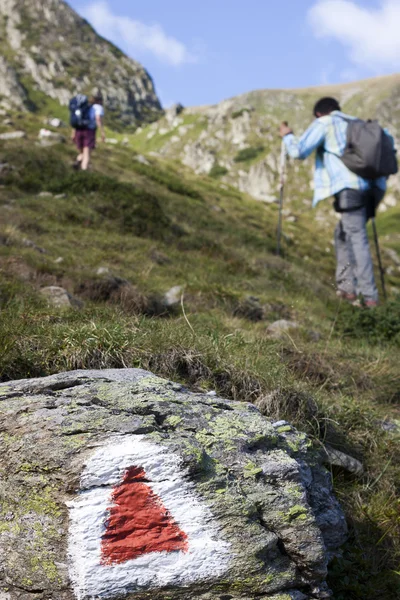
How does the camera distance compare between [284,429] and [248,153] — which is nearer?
[284,429]

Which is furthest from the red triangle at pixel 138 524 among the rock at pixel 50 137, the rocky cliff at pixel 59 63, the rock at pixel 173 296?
the rocky cliff at pixel 59 63

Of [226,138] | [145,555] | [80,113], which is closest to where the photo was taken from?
[145,555]

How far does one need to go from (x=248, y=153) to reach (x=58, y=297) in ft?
315

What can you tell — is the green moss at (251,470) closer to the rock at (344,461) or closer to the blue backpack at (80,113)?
the rock at (344,461)

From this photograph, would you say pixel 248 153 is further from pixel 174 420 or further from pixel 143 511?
pixel 143 511

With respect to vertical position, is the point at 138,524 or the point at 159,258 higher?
the point at 159,258

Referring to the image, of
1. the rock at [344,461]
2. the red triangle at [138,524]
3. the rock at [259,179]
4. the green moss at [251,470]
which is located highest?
the rock at [259,179]

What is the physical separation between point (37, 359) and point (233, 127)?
105 metres

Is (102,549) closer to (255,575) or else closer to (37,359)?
(255,575)

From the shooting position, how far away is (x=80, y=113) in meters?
15.8

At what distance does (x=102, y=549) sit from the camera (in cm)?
226

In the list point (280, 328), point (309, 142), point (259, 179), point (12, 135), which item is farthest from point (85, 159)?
point (259, 179)

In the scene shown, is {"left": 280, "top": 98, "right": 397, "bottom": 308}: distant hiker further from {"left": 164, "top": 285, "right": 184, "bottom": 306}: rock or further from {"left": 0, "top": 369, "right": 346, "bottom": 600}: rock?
{"left": 0, "top": 369, "right": 346, "bottom": 600}: rock

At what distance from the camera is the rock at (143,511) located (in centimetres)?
225
